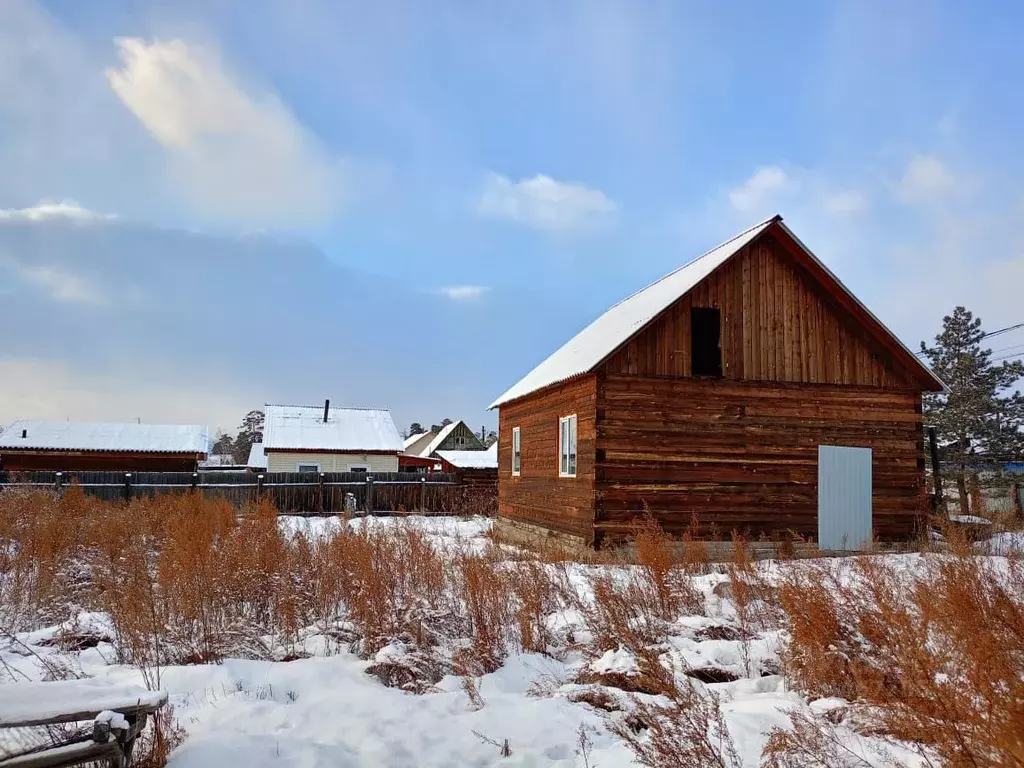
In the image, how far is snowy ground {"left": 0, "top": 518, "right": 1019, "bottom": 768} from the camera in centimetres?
454

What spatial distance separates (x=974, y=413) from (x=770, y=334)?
21990mm

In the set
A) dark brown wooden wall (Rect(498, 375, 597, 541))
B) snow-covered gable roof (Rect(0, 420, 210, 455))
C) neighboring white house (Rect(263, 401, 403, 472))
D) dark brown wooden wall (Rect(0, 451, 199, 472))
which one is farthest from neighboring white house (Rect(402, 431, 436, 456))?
dark brown wooden wall (Rect(498, 375, 597, 541))

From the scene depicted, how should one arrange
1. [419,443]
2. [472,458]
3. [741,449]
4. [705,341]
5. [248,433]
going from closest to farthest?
[741,449], [705,341], [472,458], [419,443], [248,433]

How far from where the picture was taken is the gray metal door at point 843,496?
14586 millimetres

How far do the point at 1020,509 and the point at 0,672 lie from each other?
2994cm

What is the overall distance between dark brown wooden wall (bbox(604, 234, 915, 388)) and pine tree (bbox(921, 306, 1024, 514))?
18.6m

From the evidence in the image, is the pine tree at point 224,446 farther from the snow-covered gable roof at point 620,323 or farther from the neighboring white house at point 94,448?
the snow-covered gable roof at point 620,323

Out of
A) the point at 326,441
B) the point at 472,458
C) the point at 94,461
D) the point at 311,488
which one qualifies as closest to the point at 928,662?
the point at 311,488

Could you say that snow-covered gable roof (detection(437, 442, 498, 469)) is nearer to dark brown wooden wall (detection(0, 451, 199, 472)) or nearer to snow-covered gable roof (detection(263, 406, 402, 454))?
snow-covered gable roof (detection(263, 406, 402, 454))

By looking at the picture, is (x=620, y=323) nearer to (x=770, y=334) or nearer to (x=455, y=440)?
(x=770, y=334)

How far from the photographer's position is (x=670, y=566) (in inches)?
320

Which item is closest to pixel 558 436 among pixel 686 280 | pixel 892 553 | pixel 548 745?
pixel 686 280

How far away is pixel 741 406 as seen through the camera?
47.0 ft

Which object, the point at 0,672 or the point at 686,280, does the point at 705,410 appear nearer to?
the point at 686,280
